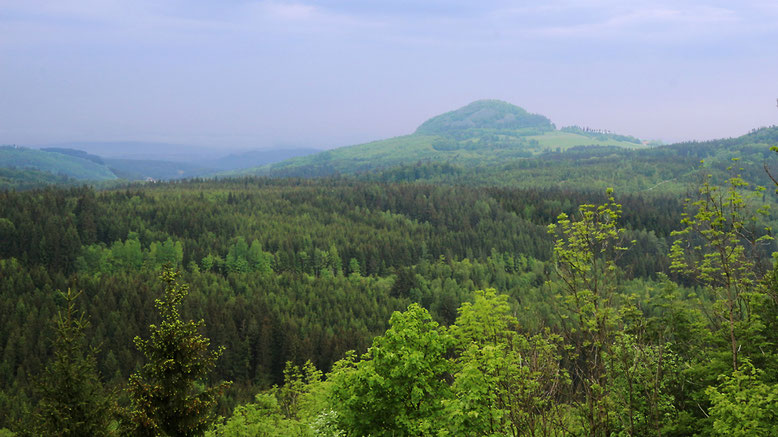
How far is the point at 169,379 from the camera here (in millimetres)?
20141

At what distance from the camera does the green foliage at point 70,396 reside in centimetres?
1998

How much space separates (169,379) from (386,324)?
102 metres

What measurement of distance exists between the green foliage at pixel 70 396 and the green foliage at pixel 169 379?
212 cm

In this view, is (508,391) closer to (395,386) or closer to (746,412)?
(395,386)

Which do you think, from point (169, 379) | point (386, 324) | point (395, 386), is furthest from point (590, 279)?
point (386, 324)

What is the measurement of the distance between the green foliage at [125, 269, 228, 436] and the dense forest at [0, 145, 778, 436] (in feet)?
0.27

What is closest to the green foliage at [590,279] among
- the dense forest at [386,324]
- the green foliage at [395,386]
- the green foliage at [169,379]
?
the dense forest at [386,324]

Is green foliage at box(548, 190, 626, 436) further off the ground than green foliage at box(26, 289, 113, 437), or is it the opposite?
green foliage at box(548, 190, 626, 436)

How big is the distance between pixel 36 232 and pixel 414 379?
180 metres

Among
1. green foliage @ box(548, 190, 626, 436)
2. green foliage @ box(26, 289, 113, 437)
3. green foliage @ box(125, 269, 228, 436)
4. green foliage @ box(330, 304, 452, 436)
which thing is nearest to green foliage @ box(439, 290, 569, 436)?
green foliage @ box(548, 190, 626, 436)

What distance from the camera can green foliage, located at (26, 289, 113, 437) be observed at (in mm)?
19984

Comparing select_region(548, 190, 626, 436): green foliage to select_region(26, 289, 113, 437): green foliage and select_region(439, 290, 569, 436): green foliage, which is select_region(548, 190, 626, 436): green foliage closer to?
select_region(439, 290, 569, 436): green foliage

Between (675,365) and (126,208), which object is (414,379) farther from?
(126,208)

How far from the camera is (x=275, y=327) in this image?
109 meters
